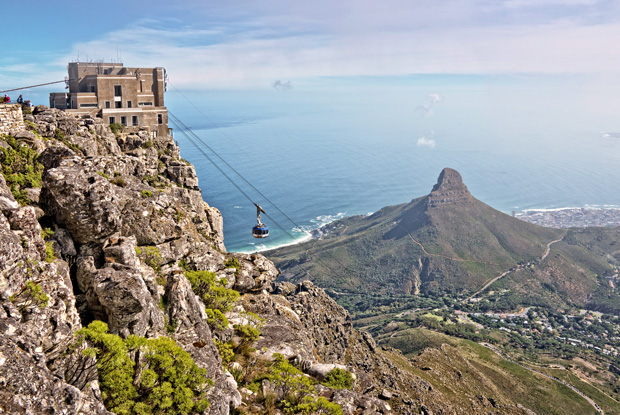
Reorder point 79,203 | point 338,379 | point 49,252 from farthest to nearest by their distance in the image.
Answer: point 338,379 < point 79,203 < point 49,252

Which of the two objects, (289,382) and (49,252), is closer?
(49,252)

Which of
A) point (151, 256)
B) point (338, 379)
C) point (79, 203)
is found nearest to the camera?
point (79, 203)

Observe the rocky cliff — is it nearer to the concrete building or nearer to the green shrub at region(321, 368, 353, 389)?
the green shrub at region(321, 368, 353, 389)

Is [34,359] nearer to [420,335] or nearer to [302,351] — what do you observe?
[302,351]

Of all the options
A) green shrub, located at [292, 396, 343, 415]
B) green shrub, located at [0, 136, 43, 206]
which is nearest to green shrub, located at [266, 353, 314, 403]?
green shrub, located at [292, 396, 343, 415]

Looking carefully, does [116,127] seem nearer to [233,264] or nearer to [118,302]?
[233,264]

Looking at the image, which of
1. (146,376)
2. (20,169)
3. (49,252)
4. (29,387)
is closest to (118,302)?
(146,376)

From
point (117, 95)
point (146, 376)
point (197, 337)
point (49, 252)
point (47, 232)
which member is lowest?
point (197, 337)

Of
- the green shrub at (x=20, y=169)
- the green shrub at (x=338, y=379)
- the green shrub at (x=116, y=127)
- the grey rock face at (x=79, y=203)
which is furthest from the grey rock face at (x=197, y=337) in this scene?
the green shrub at (x=116, y=127)
